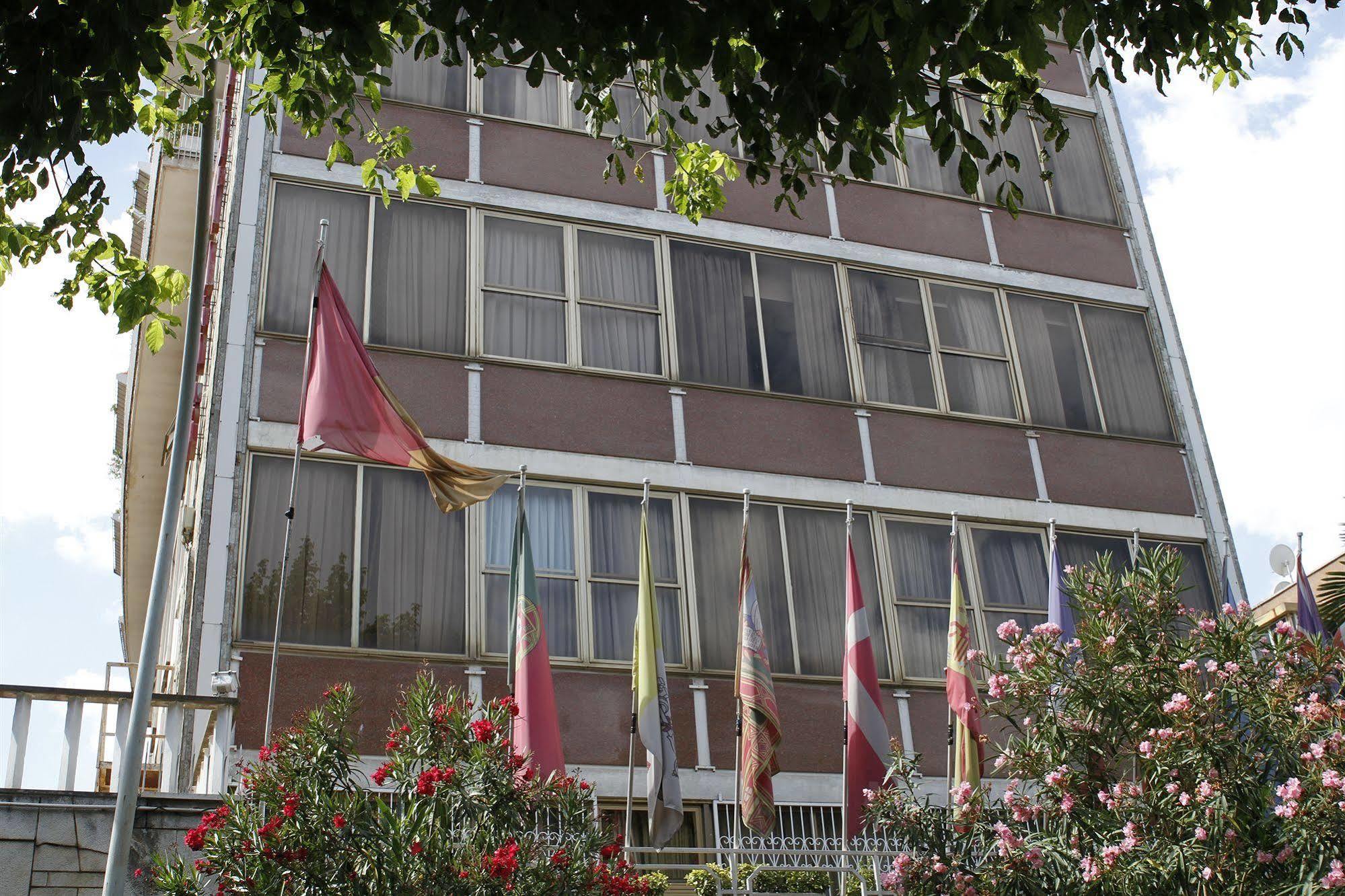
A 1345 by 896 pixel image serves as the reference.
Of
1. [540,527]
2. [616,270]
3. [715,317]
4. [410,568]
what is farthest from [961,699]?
[616,270]

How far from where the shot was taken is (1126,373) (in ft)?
64.2

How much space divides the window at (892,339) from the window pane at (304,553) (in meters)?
6.49

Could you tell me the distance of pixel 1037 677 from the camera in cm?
1126

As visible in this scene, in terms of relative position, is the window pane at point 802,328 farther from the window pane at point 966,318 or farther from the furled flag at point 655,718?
the furled flag at point 655,718

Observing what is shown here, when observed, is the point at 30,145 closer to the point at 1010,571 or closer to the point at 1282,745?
the point at 1282,745

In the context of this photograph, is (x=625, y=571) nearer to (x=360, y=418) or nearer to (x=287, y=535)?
(x=360, y=418)

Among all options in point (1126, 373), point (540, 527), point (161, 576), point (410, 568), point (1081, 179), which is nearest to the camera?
point (161, 576)

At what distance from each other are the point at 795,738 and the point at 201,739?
5.89 meters

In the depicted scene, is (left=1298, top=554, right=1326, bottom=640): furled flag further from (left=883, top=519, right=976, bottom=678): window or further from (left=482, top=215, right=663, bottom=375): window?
(left=482, top=215, right=663, bottom=375): window

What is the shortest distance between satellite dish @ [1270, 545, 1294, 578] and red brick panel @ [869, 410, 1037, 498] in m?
5.61

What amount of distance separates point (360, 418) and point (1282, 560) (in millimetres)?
14883

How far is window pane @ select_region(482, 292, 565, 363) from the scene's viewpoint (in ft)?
53.6

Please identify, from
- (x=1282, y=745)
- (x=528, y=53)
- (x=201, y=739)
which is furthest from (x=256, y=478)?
(x=1282, y=745)

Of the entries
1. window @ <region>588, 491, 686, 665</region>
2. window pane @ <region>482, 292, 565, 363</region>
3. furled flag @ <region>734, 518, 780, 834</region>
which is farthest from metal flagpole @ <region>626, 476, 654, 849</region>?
window pane @ <region>482, 292, 565, 363</region>
